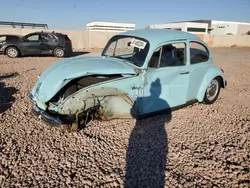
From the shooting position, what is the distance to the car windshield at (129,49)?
387cm

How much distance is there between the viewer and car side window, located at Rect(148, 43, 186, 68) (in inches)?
152

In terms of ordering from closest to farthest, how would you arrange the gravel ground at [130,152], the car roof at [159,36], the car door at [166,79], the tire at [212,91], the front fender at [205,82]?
the gravel ground at [130,152] < the car door at [166,79] < the car roof at [159,36] < the front fender at [205,82] < the tire at [212,91]

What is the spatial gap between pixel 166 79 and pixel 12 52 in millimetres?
11620

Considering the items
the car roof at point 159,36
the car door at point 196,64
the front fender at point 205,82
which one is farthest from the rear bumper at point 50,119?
the front fender at point 205,82

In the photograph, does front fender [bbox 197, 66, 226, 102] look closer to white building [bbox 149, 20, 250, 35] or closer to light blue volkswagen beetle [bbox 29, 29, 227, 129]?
light blue volkswagen beetle [bbox 29, 29, 227, 129]

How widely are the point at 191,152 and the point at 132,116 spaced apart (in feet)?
4.15

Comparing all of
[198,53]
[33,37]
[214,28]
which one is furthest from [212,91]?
[214,28]

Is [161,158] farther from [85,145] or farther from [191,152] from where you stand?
[85,145]

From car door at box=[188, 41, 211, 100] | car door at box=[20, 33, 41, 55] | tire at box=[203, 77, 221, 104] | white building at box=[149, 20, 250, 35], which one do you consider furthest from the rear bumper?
white building at box=[149, 20, 250, 35]

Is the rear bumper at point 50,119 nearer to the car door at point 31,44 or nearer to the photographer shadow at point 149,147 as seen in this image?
the photographer shadow at point 149,147

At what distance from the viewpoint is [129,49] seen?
181 inches

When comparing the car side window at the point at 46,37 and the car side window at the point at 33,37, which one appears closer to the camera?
the car side window at the point at 33,37

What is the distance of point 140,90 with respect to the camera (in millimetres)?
3693

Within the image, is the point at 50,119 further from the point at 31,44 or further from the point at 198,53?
the point at 31,44
